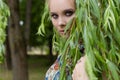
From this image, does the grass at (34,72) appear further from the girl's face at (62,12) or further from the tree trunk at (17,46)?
the girl's face at (62,12)

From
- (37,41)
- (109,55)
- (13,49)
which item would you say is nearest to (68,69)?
(109,55)

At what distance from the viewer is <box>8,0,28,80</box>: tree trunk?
1207 centimetres

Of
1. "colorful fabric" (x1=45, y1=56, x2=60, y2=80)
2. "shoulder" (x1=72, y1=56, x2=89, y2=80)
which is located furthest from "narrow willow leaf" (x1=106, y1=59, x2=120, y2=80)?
"colorful fabric" (x1=45, y1=56, x2=60, y2=80)

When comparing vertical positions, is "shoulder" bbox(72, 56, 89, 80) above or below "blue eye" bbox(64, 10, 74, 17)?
below

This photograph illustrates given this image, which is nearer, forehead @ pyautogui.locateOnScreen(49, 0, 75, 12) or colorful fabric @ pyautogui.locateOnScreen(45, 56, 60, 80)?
forehead @ pyautogui.locateOnScreen(49, 0, 75, 12)

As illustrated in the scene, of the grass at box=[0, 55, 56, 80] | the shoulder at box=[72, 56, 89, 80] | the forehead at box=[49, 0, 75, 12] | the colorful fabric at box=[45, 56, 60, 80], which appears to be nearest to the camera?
the shoulder at box=[72, 56, 89, 80]

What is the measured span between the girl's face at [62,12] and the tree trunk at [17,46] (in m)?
9.66

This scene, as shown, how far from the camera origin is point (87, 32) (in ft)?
6.62

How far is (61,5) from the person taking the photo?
2.18 m

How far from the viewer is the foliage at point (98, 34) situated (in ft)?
6.49

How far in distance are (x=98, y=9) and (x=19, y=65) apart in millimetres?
10877

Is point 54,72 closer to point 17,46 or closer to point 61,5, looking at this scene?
point 61,5

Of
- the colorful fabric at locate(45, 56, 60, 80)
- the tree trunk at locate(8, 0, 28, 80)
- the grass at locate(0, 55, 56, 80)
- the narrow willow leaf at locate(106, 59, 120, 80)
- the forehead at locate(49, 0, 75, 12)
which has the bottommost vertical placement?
the grass at locate(0, 55, 56, 80)

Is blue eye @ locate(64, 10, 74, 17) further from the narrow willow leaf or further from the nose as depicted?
the narrow willow leaf
